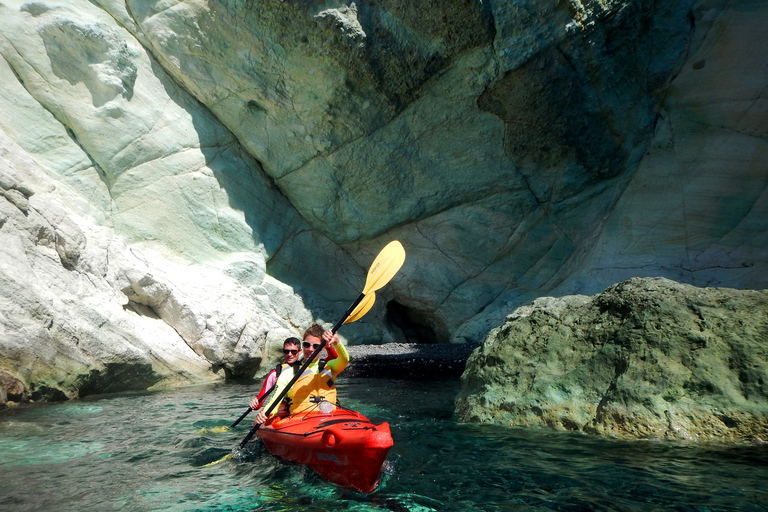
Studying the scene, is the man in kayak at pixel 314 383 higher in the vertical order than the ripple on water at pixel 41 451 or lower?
higher

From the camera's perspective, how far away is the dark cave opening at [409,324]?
1441cm

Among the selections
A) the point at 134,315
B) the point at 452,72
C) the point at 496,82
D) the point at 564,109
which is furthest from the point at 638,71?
the point at 134,315

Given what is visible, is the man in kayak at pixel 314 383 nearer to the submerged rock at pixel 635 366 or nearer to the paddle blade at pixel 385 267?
the paddle blade at pixel 385 267

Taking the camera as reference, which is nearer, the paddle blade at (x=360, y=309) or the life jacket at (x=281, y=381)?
the paddle blade at (x=360, y=309)

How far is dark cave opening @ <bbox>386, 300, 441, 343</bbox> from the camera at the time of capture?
47.3 feet

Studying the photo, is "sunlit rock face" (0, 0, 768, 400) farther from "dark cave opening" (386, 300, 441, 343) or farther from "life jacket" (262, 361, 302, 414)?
"life jacket" (262, 361, 302, 414)

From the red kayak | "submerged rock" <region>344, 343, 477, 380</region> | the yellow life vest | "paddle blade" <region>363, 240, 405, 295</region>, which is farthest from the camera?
"submerged rock" <region>344, 343, 477, 380</region>

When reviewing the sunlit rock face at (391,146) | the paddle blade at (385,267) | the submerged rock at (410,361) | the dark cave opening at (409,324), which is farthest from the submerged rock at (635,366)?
the dark cave opening at (409,324)

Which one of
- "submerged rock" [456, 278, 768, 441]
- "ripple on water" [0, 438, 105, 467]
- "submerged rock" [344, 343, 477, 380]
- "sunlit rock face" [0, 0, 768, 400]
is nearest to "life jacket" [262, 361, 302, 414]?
"ripple on water" [0, 438, 105, 467]

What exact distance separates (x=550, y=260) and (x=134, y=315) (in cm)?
870

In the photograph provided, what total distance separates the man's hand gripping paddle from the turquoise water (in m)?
0.49

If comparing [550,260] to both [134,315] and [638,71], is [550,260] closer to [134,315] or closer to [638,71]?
[638,71]

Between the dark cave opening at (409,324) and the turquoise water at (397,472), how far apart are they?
8819 mm

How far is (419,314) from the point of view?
1412 cm
